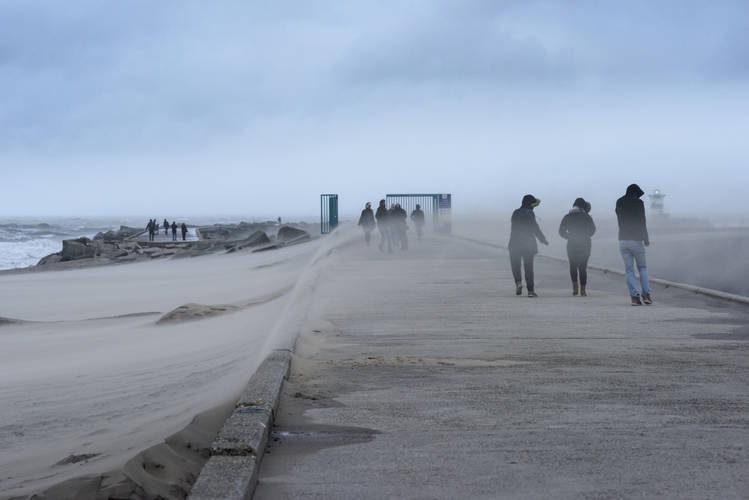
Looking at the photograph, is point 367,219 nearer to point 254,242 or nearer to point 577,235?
point 254,242

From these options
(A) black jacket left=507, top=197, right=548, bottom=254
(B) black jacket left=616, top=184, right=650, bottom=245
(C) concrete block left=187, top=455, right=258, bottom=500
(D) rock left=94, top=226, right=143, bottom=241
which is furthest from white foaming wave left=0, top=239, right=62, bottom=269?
(C) concrete block left=187, top=455, right=258, bottom=500

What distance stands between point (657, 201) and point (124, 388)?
85.0 m

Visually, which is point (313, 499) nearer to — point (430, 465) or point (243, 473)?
point (243, 473)

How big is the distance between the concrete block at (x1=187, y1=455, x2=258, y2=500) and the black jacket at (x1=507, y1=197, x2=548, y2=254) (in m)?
10.6

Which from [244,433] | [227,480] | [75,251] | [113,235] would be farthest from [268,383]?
[113,235]

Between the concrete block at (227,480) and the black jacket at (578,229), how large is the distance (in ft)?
35.2

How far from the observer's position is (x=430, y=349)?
28.3 ft

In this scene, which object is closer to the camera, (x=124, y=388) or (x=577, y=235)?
(x=124, y=388)

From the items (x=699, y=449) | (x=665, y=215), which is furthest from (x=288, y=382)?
(x=665, y=215)

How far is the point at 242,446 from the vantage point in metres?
4.74

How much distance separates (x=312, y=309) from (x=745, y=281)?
2215 centimetres

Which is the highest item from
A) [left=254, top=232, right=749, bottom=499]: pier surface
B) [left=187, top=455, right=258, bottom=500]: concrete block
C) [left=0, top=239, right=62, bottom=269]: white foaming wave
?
[left=187, top=455, right=258, bottom=500]: concrete block

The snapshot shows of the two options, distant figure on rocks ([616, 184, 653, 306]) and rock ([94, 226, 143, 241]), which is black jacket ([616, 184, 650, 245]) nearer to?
distant figure on rocks ([616, 184, 653, 306])

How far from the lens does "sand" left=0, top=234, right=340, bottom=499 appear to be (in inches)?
191
